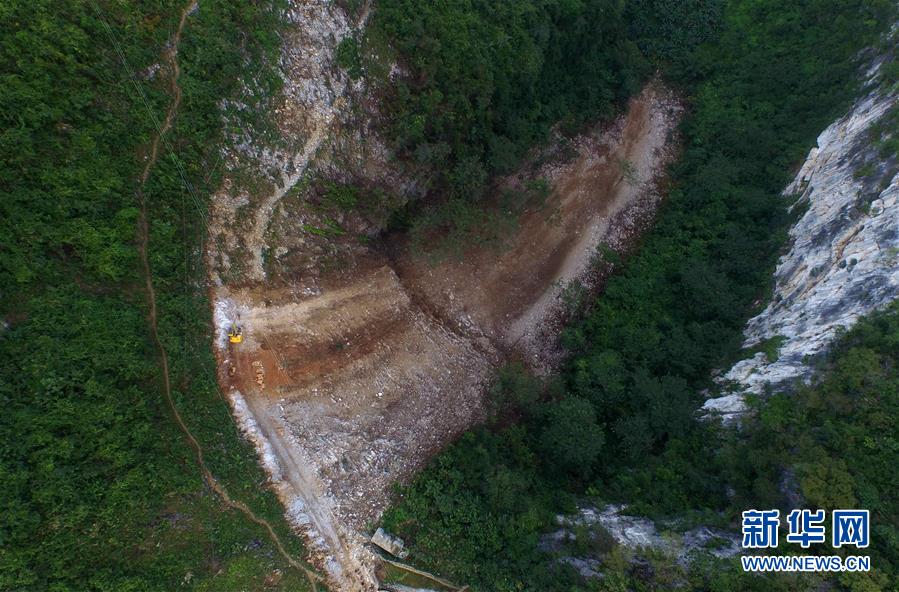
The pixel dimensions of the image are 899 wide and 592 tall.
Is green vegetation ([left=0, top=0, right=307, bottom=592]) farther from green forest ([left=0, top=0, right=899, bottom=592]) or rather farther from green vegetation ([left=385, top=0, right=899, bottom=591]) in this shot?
green vegetation ([left=385, top=0, right=899, bottom=591])

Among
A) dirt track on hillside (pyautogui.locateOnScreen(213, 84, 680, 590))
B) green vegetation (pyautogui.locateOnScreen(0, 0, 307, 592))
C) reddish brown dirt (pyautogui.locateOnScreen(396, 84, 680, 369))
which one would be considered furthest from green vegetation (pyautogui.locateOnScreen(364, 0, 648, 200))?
green vegetation (pyautogui.locateOnScreen(0, 0, 307, 592))

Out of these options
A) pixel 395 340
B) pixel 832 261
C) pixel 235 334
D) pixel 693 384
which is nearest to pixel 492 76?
pixel 395 340

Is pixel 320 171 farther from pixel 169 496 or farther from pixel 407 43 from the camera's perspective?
pixel 169 496

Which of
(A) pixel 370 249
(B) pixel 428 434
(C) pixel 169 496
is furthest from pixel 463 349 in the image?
(C) pixel 169 496

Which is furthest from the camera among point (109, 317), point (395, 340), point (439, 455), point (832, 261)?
point (395, 340)

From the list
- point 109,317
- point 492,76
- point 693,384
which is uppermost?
point 492,76

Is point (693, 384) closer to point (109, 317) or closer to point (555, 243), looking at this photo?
point (555, 243)
